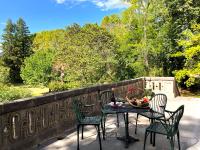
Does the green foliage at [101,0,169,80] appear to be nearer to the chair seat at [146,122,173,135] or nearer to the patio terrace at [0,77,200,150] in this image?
the patio terrace at [0,77,200,150]

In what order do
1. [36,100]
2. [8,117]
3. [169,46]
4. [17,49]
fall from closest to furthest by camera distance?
[8,117]
[36,100]
[169,46]
[17,49]

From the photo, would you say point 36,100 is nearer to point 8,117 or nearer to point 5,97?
point 8,117

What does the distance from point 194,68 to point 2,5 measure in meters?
47.2

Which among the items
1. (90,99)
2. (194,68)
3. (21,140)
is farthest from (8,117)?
(194,68)

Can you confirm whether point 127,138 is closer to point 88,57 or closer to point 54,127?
point 54,127

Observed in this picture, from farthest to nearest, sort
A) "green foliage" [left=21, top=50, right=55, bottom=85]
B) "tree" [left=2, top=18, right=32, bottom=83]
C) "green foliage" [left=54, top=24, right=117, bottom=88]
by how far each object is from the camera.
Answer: "tree" [left=2, top=18, right=32, bottom=83]
"green foliage" [left=21, top=50, right=55, bottom=85]
"green foliage" [left=54, top=24, right=117, bottom=88]

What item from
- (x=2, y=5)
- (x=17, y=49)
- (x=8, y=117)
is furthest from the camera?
(x=2, y=5)

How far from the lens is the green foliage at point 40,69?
2441 centimetres

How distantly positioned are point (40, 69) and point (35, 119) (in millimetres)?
20186

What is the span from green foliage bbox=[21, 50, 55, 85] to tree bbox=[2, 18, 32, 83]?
10919mm

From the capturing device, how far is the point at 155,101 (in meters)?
5.78

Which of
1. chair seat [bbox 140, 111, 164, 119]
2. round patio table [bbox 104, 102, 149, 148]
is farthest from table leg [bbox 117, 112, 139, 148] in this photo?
chair seat [bbox 140, 111, 164, 119]

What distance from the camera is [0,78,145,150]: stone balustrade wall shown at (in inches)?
163

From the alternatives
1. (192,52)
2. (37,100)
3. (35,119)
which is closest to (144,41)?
(192,52)
